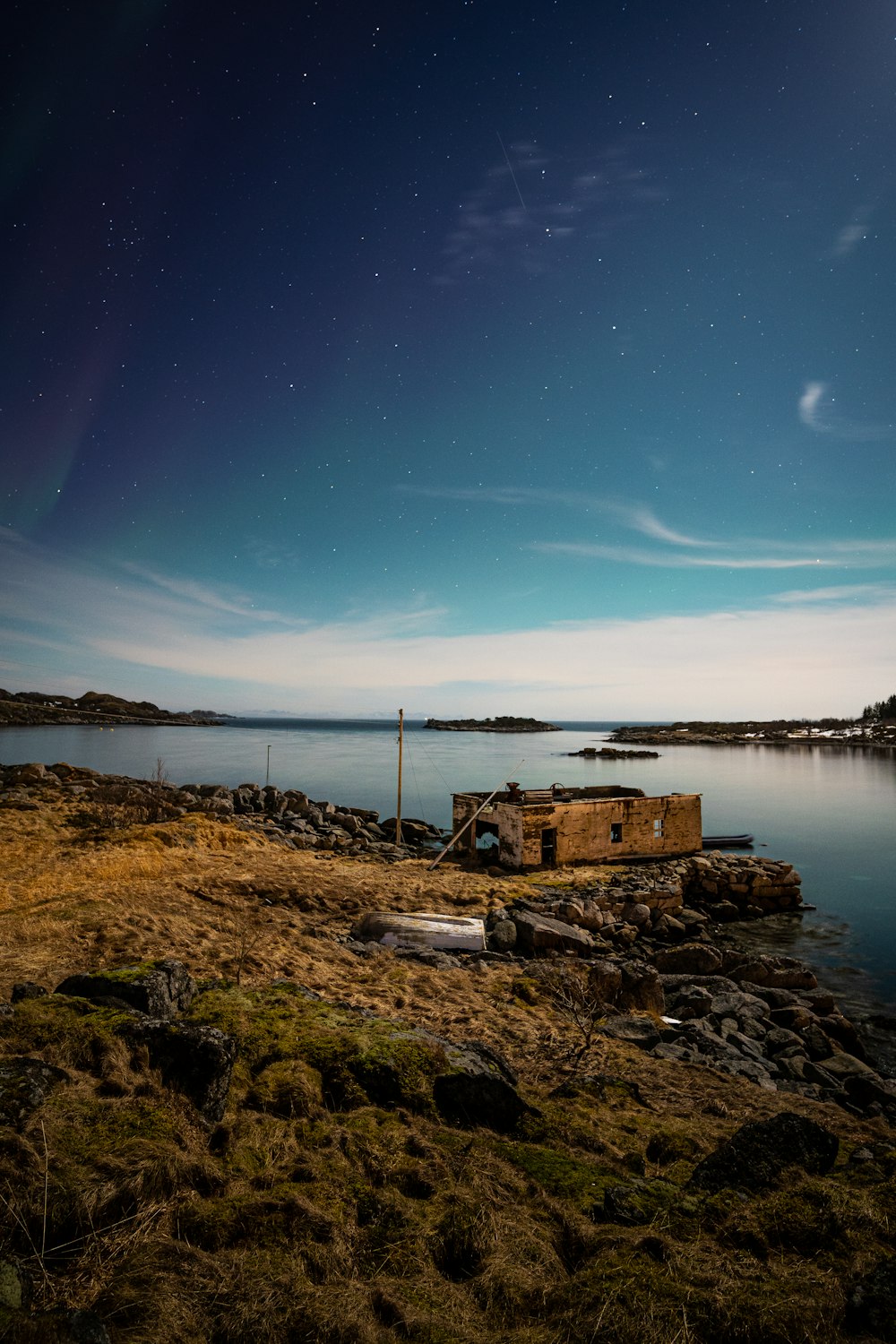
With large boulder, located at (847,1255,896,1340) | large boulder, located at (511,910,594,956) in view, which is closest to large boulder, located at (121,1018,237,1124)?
large boulder, located at (847,1255,896,1340)

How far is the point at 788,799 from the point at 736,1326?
6500cm

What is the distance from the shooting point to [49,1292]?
8.22 ft

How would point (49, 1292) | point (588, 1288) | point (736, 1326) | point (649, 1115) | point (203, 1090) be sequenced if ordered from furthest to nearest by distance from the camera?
point (649, 1115), point (203, 1090), point (588, 1288), point (736, 1326), point (49, 1292)

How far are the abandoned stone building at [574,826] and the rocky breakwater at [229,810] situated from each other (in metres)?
3.93

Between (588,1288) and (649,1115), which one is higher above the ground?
(588,1288)

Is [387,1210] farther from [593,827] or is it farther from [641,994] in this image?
[593,827]

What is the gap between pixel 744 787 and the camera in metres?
68.8

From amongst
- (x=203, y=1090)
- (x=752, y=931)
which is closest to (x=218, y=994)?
(x=203, y=1090)

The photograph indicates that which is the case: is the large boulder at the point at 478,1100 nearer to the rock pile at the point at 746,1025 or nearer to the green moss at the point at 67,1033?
the green moss at the point at 67,1033

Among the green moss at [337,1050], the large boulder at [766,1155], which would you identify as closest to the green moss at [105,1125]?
the green moss at [337,1050]

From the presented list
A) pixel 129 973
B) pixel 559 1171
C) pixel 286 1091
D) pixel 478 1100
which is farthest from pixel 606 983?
pixel 129 973

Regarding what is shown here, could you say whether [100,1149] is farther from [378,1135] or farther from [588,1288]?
[588,1288]

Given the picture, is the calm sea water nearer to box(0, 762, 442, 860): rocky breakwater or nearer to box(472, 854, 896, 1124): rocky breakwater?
box(472, 854, 896, 1124): rocky breakwater

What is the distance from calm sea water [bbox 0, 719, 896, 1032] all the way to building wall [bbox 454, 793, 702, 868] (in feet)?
17.4
